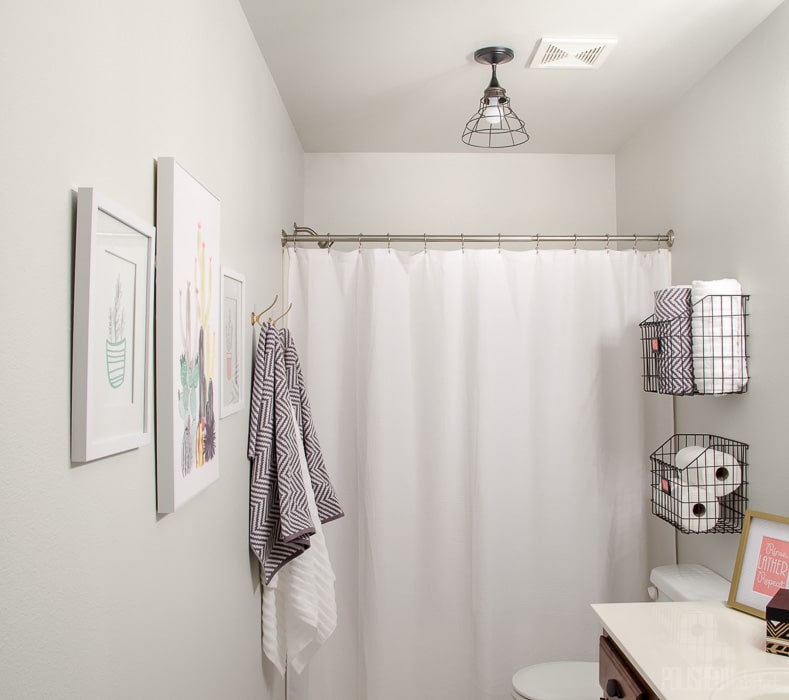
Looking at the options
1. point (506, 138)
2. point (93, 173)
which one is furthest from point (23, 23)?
point (506, 138)

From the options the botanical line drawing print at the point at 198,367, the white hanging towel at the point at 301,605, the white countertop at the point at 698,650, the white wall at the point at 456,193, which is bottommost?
the white hanging towel at the point at 301,605

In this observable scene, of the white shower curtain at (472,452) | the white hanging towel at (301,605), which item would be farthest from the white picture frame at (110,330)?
the white shower curtain at (472,452)

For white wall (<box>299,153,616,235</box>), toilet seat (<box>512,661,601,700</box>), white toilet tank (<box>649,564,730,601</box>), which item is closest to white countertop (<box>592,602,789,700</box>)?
white toilet tank (<box>649,564,730,601</box>)

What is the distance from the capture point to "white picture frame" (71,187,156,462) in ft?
2.66

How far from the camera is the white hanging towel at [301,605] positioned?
1.98 metres

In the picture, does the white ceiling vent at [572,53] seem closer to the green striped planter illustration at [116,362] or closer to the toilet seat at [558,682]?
the green striped planter illustration at [116,362]

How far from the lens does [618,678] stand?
1.52 meters

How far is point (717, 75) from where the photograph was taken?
6.98 feet

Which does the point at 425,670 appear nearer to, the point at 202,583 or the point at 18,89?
the point at 202,583

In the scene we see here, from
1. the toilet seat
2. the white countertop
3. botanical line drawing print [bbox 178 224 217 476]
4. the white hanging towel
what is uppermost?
botanical line drawing print [bbox 178 224 217 476]

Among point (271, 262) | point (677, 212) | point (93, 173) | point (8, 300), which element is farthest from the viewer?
point (677, 212)

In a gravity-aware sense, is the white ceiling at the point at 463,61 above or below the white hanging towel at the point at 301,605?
above

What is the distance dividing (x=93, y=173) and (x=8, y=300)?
11.1 inches

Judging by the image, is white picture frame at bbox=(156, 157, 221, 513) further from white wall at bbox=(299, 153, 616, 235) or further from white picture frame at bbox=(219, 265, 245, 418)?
white wall at bbox=(299, 153, 616, 235)
